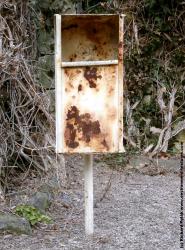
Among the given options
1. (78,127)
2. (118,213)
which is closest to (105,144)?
(78,127)

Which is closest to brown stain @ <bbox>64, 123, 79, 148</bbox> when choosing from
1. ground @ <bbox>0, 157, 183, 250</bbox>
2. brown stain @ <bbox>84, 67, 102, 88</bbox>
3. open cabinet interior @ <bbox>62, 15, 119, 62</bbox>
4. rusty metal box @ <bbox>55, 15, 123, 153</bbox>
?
rusty metal box @ <bbox>55, 15, 123, 153</bbox>

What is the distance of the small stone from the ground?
0.04 metres

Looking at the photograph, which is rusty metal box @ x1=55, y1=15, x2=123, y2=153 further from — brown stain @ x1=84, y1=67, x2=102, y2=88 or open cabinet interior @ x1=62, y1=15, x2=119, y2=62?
open cabinet interior @ x1=62, y1=15, x2=119, y2=62

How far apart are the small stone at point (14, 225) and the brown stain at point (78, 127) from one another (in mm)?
675

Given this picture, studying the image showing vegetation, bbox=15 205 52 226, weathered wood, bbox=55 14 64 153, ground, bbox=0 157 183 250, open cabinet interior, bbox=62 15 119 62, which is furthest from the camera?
vegetation, bbox=15 205 52 226

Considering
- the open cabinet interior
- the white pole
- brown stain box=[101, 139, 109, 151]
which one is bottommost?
the white pole

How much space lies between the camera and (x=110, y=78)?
3.66m

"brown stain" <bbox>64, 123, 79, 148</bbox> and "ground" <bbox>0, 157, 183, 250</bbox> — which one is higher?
"brown stain" <bbox>64, 123, 79, 148</bbox>

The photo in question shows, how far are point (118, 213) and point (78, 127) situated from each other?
3.74 feet

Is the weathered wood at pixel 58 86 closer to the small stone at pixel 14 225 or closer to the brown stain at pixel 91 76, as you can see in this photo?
the brown stain at pixel 91 76

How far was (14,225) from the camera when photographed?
12.7 ft

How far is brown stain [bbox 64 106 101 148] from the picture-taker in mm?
3641

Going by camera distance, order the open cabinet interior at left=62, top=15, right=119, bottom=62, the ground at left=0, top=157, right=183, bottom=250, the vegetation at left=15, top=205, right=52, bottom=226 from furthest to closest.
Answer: the vegetation at left=15, top=205, right=52, bottom=226 < the open cabinet interior at left=62, top=15, right=119, bottom=62 < the ground at left=0, top=157, right=183, bottom=250

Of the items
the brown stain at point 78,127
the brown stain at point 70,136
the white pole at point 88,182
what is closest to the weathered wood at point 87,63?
the brown stain at point 78,127
